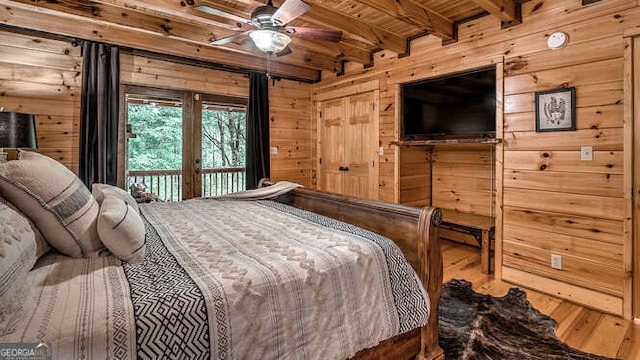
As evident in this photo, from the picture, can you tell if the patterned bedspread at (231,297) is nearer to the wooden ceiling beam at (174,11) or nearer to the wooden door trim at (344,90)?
the wooden ceiling beam at (174,11)

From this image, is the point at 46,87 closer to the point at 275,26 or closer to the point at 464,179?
the point at 275,26

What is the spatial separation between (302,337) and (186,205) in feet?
6.07

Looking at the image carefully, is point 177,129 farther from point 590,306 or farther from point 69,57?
point 590,306

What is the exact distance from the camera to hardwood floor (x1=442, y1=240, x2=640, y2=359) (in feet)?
6.62

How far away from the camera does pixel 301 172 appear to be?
546cm

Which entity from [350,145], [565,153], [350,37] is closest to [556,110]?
[565,153]

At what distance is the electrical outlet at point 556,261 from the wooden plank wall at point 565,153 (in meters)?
0.04

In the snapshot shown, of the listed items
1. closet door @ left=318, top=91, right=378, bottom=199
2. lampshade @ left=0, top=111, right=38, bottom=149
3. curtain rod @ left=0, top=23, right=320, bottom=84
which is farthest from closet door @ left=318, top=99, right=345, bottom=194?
Answer: lampshade @ left=0, top=111, right=38, bottom=149

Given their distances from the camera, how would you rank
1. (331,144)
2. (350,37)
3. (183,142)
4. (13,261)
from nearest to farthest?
(13,261)
(350,37)
(183,142)
(331,144)

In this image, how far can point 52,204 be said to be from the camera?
50.3 inches

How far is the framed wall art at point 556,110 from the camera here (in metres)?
2.64

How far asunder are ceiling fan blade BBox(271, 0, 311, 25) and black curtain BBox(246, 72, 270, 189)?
2.51 meters

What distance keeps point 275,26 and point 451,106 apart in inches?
86.2

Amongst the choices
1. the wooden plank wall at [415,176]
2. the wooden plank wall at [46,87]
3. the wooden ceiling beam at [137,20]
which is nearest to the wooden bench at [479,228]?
the wooden plank wall at [415,176]
